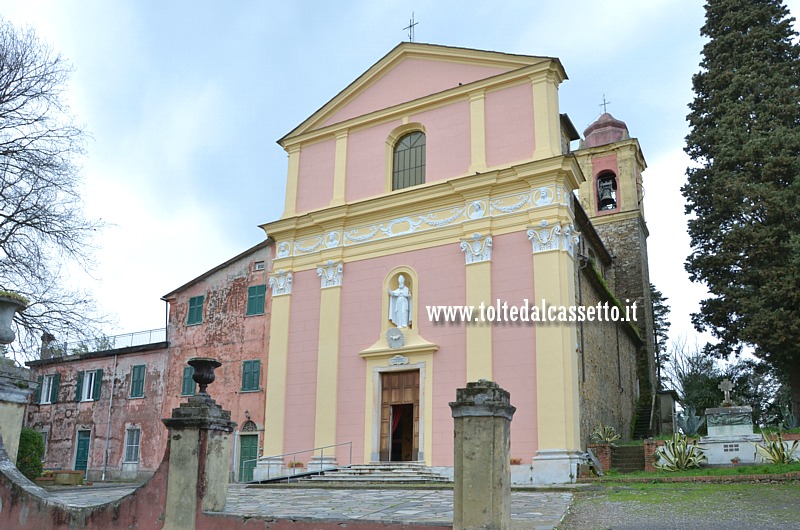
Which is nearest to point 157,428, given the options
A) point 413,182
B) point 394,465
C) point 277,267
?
point 277,267

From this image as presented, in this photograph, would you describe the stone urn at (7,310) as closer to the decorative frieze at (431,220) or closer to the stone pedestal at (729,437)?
the decorative frieze at (431,220)

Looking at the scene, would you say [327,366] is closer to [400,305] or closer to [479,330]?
[400,305]

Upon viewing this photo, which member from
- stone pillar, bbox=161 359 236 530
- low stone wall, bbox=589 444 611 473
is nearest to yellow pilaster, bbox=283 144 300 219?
low stone wall, bbox=589 444 611 473

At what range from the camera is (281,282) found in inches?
794

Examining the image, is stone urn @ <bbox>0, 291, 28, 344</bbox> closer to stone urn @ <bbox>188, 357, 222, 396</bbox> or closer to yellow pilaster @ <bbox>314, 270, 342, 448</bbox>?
stone urn @ <bbox>188, 357, 222, 396</bbox>

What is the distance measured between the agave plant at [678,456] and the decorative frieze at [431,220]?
5.90 m

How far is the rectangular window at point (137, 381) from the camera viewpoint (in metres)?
23.7

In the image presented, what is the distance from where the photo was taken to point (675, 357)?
1588 inches

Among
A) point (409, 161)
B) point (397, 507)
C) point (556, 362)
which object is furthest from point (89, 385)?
point (397, 507)

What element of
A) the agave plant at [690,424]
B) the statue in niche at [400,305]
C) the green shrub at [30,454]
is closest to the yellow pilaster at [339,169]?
the statue in niche at [400,305]

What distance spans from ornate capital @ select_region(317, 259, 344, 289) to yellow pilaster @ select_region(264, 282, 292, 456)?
1312 millimetres

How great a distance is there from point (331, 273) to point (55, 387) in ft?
47.2

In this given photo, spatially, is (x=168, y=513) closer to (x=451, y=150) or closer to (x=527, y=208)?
(x=527, y=208)

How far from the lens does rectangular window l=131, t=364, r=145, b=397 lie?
2372 centimetres
